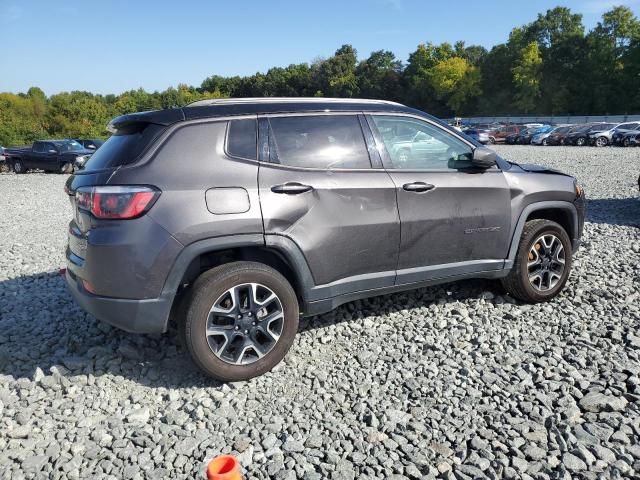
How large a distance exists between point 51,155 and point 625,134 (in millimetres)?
31777

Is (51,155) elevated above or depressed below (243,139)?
below

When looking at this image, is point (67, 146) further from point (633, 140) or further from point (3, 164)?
point (633, 140)

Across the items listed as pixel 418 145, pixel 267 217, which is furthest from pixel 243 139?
pixel 418 145

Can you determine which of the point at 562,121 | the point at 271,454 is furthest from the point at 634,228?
the point at 562,121

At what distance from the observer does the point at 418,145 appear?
164 inches

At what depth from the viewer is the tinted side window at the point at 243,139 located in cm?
349

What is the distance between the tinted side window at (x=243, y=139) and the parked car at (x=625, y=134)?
32.8 meters

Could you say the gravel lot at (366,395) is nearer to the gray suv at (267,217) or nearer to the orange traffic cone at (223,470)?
the gray suv at (267,217)

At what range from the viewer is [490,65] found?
78.0 metres

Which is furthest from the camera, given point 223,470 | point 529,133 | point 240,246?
point 529,133

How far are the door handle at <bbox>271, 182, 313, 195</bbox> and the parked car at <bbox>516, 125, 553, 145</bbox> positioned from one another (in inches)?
1511

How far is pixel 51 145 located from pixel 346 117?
24.4m

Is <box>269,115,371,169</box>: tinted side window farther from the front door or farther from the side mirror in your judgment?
the side mirror

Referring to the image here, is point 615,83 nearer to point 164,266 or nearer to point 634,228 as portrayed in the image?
point 634,228
